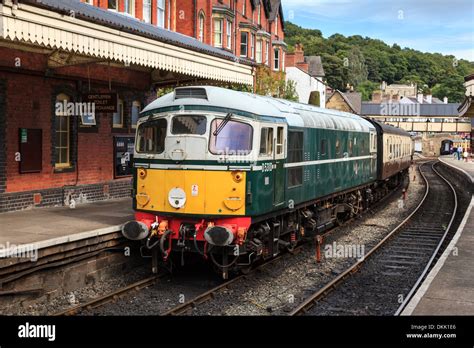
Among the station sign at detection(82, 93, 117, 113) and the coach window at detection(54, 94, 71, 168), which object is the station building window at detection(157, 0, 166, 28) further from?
the station sign at detection(82, 93, 117, 113)

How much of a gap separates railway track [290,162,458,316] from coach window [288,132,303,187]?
2.11 metres

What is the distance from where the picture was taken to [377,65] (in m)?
169

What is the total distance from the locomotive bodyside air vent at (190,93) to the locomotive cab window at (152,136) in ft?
1.82

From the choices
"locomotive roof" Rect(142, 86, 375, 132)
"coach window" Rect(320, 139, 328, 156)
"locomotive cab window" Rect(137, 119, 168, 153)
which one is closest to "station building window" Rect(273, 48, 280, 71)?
"coach window" Rect(320, 139, 328, 156)

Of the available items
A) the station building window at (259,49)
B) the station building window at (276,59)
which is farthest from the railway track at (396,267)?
the station building window at (276,59)

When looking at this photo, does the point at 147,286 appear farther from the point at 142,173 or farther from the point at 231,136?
the point at 231,136

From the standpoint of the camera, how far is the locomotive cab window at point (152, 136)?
10.4m

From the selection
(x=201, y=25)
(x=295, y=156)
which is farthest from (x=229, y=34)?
(x=295, y=156)

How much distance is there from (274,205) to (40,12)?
5.53 meters

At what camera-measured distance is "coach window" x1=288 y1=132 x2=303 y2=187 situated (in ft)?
37.7

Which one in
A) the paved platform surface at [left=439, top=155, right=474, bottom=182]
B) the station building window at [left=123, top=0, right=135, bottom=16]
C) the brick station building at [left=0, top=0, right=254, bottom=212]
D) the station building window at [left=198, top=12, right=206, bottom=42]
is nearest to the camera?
the brick station building at [left=0, top=0, right=254, bottom=212]

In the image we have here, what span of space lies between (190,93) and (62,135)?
238 inches

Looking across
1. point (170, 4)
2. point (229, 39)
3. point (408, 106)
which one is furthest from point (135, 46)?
point (408, 106)
